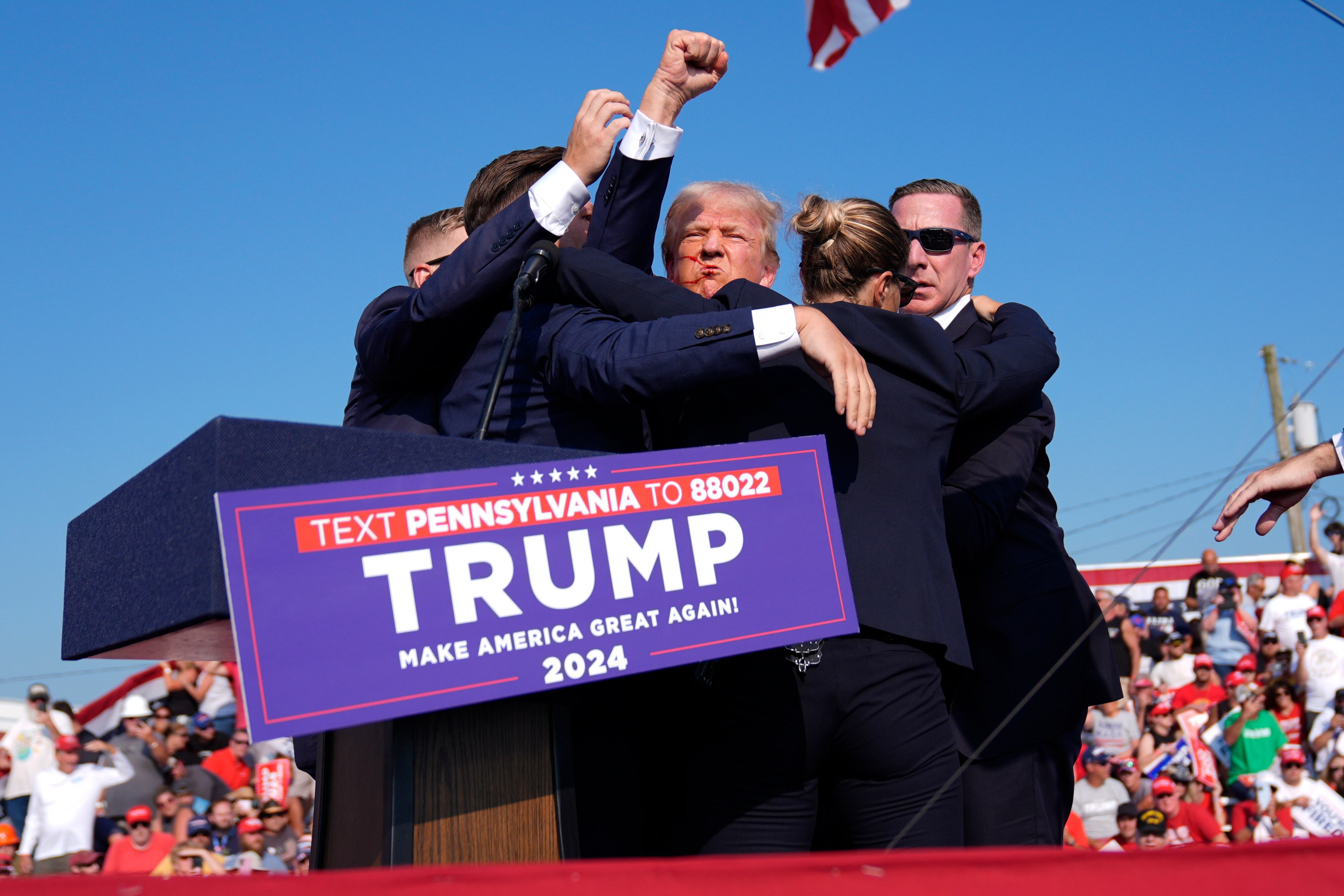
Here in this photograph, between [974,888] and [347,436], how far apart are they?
895mm

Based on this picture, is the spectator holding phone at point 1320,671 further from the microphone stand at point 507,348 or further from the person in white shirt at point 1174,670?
the microphone stand at point 507,348

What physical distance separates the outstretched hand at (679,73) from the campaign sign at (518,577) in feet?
3.02

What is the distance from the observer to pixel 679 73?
2.29m

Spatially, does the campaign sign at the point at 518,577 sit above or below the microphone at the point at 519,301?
below

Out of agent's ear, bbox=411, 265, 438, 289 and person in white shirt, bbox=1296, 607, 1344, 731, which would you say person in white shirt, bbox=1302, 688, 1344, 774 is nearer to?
person in white shirt, bbox=1296, 607, 1344, 731

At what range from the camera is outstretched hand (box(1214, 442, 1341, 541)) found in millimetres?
2186

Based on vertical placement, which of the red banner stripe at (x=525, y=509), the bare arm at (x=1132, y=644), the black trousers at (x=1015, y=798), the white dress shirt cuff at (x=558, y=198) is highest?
the white dress shirt cuff at (x=558, y=198)

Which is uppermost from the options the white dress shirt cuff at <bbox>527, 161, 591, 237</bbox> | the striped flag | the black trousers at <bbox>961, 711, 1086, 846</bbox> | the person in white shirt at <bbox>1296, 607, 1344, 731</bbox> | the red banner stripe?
the striped flag

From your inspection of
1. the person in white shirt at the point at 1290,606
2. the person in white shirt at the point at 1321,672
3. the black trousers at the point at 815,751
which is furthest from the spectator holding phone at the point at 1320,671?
the black trousers at the point at 815,751

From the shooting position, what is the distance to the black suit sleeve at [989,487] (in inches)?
94.3

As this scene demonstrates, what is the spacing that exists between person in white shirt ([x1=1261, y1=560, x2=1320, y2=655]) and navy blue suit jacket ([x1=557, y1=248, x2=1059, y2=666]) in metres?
9.25

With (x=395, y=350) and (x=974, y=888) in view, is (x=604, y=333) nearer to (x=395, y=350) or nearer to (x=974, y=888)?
(x=395, y=350)

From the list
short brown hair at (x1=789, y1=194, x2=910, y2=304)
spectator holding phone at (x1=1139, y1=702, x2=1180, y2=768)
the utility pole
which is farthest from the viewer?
the utility pole

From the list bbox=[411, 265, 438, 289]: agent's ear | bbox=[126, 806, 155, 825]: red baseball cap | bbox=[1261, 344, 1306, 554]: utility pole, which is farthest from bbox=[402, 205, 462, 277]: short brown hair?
bbox=[1261, 344, 1306, 554]: utility pole
